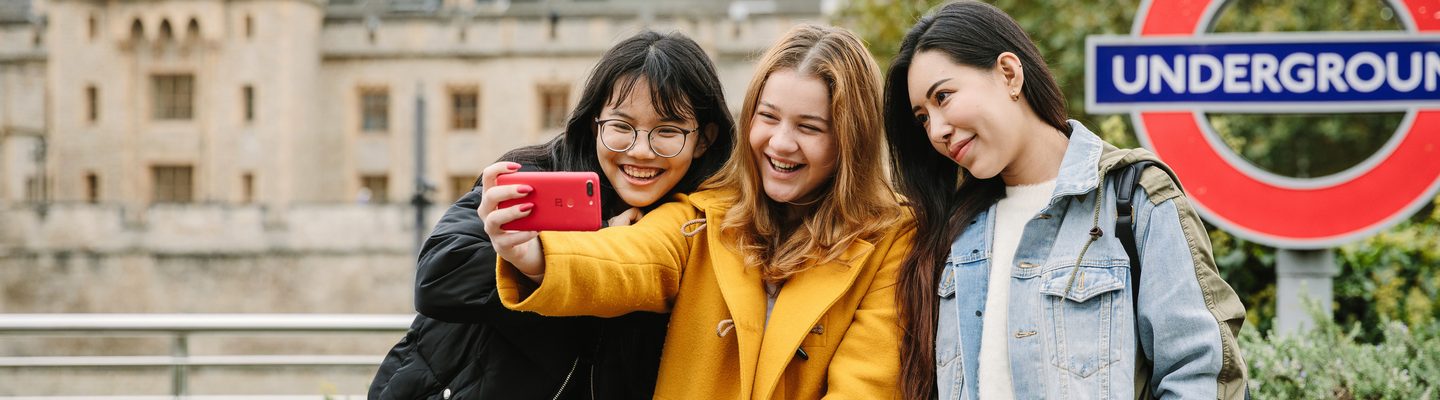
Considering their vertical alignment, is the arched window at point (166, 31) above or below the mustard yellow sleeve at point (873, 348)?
above

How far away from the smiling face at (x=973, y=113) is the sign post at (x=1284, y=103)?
1690 mm

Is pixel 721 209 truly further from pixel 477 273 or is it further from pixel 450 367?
pixel 450 367

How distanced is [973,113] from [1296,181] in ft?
6.91

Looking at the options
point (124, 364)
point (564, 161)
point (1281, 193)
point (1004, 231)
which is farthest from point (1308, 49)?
point (124, 364)

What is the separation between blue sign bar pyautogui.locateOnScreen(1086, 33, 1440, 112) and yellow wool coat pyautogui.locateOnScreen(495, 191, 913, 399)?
186cm

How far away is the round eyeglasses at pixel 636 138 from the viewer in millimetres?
2252

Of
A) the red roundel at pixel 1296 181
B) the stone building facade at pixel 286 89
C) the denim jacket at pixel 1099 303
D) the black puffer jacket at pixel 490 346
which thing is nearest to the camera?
the denim jacket at pixel 1099 303

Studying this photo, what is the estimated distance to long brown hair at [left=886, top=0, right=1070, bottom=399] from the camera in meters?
2.15

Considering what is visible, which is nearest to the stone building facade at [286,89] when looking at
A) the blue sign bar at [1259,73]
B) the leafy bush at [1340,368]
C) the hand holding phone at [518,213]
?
the blue sign bar at [1259,73]

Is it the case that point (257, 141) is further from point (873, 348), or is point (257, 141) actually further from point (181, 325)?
point (873, 348)

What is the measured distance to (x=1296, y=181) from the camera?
3648 mm

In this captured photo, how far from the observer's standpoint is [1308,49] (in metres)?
3.69

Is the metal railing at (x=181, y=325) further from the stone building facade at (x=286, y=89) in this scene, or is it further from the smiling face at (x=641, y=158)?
the stone building facade at (x=286, y=89)

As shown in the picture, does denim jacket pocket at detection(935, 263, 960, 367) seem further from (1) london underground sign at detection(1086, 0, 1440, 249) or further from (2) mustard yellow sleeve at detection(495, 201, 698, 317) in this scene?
(1) london underground sign at detection(1086, 0, 1440, 249)
